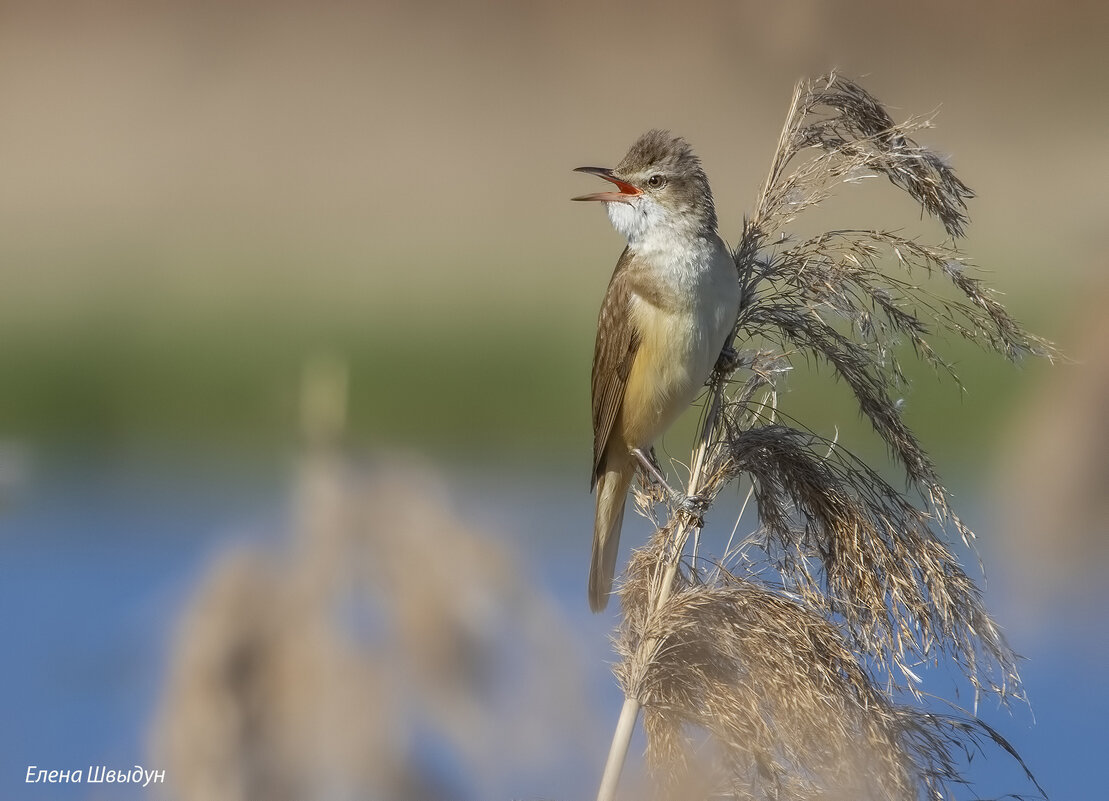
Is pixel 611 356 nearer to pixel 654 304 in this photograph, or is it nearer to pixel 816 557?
pixel 654 304

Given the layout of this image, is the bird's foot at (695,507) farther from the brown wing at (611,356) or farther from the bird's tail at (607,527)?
the brown wing at (611,356)

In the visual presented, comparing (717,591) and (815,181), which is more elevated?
(815,181)

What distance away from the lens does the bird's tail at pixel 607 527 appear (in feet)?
7.92

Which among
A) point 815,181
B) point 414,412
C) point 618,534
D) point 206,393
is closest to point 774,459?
point 815,181

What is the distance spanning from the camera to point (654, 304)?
2447mm

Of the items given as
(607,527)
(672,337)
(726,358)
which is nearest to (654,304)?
(672,337)

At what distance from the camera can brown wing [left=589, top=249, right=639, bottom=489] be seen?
254 centimetres

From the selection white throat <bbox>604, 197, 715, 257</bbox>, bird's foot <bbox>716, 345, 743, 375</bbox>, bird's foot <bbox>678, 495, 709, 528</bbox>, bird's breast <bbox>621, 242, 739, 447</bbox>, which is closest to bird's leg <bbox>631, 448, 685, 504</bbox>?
bird's breast <bbox>621, 242, 739, 447</bbox>

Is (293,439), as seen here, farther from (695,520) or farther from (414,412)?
(414,412)

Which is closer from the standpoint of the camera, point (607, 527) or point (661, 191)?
point (661, 191)

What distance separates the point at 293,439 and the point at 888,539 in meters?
1.05

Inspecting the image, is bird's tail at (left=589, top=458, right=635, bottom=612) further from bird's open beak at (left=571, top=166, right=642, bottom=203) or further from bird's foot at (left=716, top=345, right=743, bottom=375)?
bird's open beak at (left=571, top=166, right=642, bottom=203)

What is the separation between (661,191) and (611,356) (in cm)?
42

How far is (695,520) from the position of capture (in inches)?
66.2
